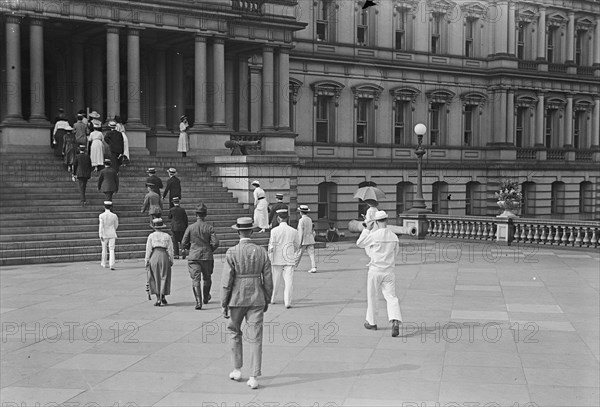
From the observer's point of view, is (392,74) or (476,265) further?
(392,74)

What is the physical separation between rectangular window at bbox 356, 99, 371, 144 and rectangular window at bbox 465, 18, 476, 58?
307 inches

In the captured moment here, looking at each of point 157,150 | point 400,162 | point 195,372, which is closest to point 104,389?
point 195,372

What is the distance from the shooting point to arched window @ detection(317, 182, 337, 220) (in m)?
40.9

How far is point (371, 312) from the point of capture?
40.7ft

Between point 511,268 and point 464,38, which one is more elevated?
point 464,38

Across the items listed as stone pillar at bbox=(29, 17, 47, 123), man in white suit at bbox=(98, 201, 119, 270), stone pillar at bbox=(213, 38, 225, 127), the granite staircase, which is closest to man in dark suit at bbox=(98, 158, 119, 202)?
the granite staircase

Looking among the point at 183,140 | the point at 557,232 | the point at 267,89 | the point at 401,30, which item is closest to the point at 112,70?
the point at 183,140

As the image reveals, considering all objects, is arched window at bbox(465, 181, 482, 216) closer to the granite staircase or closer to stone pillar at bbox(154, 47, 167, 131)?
stone pillar at bbox(154, 47, 167, 131)

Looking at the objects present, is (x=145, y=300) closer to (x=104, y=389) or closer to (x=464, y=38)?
(x=104, y=389)

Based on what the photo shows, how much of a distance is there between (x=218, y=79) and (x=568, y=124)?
93.9 ft

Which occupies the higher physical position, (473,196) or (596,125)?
(596,125)

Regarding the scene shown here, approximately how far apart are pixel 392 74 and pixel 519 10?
985 cm

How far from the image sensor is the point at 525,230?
1081 inches

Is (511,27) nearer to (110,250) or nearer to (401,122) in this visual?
(401,122)
